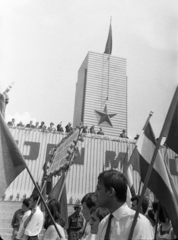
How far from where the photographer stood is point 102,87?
145ft

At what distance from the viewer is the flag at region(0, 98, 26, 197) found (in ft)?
7.64

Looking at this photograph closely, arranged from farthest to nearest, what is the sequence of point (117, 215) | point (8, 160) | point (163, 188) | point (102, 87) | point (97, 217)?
point (102, 87)
point (8, 160)
point (97, 217)
point (163, 188)
point (117, 215)

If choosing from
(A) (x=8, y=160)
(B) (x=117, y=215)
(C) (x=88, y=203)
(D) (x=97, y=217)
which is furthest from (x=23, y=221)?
(B) (x=117, y=215)

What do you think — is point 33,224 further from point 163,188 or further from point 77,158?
point 77,158

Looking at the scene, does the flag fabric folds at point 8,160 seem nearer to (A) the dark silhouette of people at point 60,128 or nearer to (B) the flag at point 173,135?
(B) the flag at point 173,135

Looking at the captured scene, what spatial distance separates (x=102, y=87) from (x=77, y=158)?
28.1 meters

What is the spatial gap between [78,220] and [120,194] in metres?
3.28

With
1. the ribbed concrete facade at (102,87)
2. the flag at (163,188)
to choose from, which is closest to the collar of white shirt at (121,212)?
the flag at (163,188)

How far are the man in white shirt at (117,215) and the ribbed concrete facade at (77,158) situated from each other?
15.0 metres

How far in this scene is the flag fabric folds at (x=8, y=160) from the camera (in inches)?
91.7

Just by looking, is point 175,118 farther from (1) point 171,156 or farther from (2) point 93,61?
(2) point 93,61

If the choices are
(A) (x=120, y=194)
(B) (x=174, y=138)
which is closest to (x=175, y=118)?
(B) (x=174, y=138)

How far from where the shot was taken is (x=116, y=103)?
1784 inches

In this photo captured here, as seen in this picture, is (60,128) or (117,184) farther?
(60,128)
